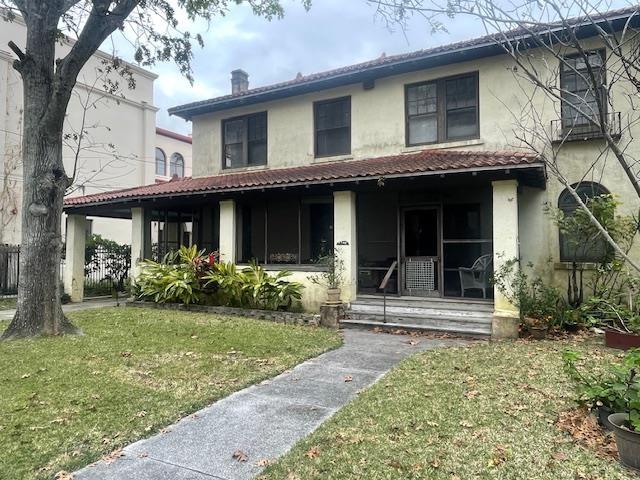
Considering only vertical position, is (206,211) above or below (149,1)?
below

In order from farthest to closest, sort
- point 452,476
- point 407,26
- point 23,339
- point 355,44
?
1. point 23,339
2. point 355,44
3. point 407,26
4. point 452,476

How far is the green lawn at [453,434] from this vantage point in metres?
3.17

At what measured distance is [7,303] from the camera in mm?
13078

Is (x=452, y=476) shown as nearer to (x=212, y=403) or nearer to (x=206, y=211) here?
(x=212, y=403)

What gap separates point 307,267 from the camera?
1069 cm

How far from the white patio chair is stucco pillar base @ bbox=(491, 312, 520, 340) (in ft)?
6.48

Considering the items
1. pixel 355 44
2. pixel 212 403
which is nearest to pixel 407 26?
pixel 355 44

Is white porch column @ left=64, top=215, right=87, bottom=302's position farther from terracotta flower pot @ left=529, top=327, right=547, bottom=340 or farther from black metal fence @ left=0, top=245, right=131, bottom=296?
terracotta flower pot @ left=529, top=327, right=547, bottom=340

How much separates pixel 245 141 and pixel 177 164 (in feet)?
52.8

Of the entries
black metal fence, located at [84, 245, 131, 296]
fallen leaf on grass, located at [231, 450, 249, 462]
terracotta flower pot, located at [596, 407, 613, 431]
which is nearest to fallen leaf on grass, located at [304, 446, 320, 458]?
fallen leaf on grass, located at [231, 450, 249, 462]

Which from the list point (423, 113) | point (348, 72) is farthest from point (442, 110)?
point (348, 72)

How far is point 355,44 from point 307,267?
225 inches

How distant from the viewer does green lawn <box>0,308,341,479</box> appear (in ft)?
12.0

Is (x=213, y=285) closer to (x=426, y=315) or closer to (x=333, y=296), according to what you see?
(x=333, y=296)
